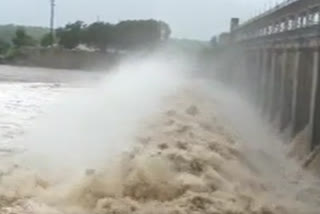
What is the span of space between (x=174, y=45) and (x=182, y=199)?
4426 cm

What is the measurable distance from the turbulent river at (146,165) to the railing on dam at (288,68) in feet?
2.59

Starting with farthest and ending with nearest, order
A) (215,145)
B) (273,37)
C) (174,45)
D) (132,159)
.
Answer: (174,45)
(273,37)
(215,145)
(132,159)

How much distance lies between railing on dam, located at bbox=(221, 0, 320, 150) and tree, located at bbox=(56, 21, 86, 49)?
44.2 m

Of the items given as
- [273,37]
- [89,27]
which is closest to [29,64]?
[89,27]

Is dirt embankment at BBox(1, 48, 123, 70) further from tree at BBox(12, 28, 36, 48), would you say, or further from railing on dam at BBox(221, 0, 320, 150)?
railing on dam at BBox(221, 0, 320, 150)

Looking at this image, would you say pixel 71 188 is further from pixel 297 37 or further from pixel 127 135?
pixel 297 37

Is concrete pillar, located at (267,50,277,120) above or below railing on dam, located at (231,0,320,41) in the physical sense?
below

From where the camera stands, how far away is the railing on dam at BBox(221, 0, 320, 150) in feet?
46.5

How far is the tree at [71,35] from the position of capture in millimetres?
71250

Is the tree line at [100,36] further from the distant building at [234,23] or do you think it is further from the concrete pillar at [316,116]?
the concrete pillar at [316,116]

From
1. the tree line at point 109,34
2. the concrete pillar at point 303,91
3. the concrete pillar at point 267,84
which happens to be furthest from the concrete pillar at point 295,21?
the tree line at point 109,34

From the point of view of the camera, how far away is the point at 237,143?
556 inches

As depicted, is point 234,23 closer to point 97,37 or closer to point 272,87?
point 272,87

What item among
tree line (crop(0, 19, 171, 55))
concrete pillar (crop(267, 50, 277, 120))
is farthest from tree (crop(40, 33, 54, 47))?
concrete pillar (crop(267, 50, 277, 120))
